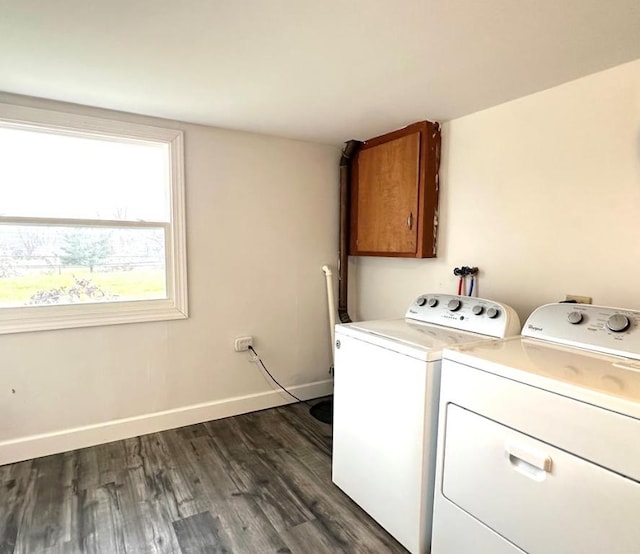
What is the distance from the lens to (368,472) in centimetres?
177

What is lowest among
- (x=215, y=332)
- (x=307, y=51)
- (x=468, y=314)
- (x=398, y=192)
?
(x=215, y=332)

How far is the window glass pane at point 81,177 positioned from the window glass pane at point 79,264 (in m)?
0.11

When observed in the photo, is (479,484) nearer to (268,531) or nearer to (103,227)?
(268,531)

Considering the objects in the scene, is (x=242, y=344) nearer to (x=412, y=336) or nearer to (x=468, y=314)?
(x=412, y=336)

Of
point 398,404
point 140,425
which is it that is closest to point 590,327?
point 398,404

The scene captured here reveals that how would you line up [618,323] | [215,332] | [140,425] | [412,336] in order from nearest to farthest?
[618,323] → [412,336] → [140,425] → [215,332]

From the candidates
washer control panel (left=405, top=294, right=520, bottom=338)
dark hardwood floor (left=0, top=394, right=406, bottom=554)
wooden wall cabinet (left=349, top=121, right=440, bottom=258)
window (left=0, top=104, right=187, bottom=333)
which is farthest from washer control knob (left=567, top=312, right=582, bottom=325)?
window (left=0, top=104, right=187, bottom=333)

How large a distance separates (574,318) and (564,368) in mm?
428

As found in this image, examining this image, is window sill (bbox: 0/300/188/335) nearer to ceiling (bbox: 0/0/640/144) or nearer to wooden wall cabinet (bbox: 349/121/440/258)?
ceiling (bbox: 0/0/640/144)

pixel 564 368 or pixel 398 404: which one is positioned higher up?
pixel 564 368

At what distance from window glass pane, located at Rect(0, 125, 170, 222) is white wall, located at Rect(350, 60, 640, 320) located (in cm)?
186

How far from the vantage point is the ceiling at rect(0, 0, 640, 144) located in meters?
1.31

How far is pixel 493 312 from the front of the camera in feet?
5.85

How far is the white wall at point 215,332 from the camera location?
2264 millimetres
